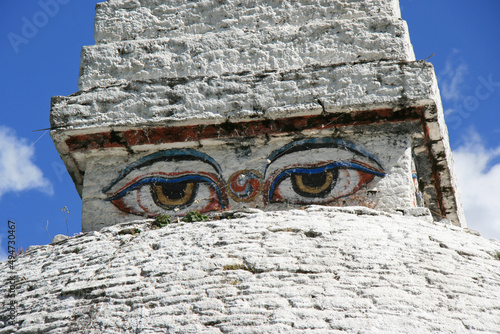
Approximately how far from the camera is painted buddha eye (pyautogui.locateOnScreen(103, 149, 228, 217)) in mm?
4777

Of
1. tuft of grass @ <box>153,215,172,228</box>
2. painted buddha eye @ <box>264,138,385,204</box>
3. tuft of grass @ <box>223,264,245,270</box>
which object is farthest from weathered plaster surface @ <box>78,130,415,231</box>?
tuft of grass @ <box>223,264,245,270</box>

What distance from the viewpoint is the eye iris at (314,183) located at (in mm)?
4664

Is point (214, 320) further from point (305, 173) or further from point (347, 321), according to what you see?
point (305, 173)

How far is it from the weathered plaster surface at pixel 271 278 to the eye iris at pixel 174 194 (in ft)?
2.25

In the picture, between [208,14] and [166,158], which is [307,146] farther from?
[208,14]

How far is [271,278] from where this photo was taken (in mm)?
3342

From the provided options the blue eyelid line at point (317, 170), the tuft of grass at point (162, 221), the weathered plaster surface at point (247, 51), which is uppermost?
the weathered plaster surface at point (247, 51)

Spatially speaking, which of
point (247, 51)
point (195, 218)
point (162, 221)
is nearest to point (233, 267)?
point (195, 218)

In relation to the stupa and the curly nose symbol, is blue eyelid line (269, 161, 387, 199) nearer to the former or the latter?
the stupa

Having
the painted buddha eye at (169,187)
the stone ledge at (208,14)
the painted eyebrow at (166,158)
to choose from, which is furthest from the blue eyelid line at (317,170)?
the stone ledge at (208,14)

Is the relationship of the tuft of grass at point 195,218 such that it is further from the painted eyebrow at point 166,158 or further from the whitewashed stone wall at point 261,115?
the painted eyebrow at point 166,158

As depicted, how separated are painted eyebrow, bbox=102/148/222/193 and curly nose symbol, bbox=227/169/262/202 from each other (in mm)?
230

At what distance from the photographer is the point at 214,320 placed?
311 cm

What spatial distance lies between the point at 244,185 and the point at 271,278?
1.51 m
